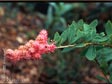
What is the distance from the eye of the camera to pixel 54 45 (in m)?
1.22

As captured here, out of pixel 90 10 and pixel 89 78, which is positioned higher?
pixel 90 10

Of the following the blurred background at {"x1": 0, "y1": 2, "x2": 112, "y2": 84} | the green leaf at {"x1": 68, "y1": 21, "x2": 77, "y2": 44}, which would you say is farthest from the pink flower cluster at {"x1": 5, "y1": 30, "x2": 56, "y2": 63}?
the blurred background at {"x1": 0, "y1": 2, "x2": 112, "y2": 84}

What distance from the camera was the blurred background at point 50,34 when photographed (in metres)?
2.72

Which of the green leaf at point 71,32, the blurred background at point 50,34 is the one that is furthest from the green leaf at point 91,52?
the blurred background at point 50,34

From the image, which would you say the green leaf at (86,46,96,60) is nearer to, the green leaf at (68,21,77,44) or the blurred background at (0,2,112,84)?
the green leaf at (68,21,77,44)

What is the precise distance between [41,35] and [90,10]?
95.4 inches

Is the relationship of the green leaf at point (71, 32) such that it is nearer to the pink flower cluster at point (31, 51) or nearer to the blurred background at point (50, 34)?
the pink flower cluster at point (31, 51)

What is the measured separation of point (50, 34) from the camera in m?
3.01

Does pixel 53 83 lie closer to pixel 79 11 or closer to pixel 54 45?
pixel 79 11

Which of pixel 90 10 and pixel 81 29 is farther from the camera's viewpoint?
pixel 90 10

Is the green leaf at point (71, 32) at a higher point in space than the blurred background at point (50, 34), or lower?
higher

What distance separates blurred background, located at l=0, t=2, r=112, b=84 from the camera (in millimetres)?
2721

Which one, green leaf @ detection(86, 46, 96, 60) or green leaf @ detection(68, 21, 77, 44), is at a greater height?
green leaf @ detection(68, 21, 77, 44)

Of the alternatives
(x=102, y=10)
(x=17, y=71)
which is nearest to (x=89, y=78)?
(x=17, y=71)
